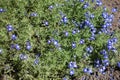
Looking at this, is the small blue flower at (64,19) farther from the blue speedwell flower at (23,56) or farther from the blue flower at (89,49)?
the blue speedwell flower at (23,56)

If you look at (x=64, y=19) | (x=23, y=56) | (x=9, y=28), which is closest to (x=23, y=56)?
(x=23, y=56)

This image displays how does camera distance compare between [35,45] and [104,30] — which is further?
[104,30]

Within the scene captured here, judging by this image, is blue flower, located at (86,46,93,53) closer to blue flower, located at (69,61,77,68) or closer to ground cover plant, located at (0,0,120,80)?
ground cover plant, located at (0,0,120,80)

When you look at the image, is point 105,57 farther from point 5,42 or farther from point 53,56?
point 5,42

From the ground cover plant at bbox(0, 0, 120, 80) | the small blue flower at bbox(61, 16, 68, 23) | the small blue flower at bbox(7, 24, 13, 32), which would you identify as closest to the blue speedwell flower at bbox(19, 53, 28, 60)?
the ground cover plant at bbox(0, 0, 120, 80)

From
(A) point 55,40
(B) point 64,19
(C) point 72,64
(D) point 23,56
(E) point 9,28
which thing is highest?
(B) point 64,19

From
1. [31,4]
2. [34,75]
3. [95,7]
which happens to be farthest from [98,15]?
[34,75]

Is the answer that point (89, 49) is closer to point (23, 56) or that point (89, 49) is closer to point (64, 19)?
point (64, 19)

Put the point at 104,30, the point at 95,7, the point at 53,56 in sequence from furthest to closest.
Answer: the point at 95,7 < the point at 104,30 < the point at 53,56
